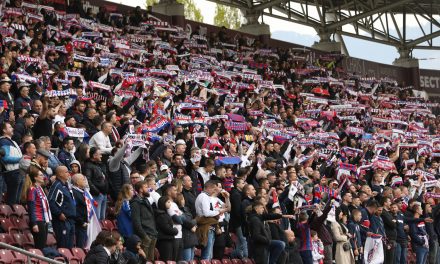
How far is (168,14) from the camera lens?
3180cm

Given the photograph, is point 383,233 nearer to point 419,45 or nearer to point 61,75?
point 61,75

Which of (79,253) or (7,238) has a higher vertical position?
(7,238)

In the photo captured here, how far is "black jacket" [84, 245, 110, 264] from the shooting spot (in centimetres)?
1101

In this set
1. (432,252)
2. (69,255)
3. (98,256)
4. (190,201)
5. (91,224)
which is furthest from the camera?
(432,252)

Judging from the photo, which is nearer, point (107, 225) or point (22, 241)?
point (22, 241)

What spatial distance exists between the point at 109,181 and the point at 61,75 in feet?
14.7

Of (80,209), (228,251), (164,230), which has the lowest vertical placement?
(228,251)

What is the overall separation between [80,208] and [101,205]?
3.32ft

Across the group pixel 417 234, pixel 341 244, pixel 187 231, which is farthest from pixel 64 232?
pixel 417 234

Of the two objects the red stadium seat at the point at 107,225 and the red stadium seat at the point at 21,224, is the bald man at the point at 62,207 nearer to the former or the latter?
the red stadium seat at the point at 21,224

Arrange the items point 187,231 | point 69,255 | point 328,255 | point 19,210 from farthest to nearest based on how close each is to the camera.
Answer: point 328,255 < point 187,231 < point 19,210 < point 69,255

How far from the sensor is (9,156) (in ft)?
43.0

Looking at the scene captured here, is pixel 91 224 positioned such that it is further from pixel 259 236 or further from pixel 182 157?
pixel 259 236

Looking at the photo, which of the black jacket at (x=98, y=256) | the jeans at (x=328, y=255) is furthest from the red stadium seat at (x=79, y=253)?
the jeans at (x=328, y=255)
